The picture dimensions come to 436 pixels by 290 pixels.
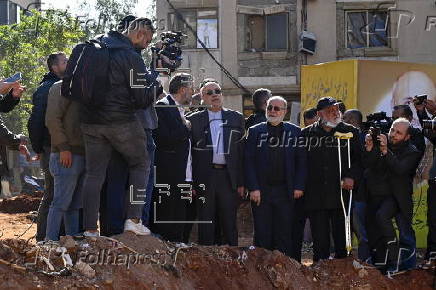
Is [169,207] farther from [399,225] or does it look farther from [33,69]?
[33,69]

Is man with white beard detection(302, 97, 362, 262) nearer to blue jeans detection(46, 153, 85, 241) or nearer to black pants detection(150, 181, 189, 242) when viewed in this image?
black pants detection(150, 181, 189, 242)

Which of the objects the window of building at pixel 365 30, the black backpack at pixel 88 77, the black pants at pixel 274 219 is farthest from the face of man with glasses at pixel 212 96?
the window of building at pixel 365 30

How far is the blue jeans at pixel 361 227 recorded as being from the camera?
10.2 m

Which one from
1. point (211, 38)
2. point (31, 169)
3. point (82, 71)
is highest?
point (211, 38)

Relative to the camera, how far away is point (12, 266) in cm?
596

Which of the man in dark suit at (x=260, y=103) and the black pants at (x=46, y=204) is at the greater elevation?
the man in dark suit at (x=260, y=103)

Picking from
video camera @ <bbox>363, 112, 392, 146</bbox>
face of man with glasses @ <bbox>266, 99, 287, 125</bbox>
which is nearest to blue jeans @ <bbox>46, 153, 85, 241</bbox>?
face of man with glasses @ <bbox>266, 99, 287, 125</bbox>

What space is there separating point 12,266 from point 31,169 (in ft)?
76.2

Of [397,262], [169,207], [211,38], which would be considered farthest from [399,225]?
[211,38]

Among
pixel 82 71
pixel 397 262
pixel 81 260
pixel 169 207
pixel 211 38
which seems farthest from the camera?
pixel 211 38

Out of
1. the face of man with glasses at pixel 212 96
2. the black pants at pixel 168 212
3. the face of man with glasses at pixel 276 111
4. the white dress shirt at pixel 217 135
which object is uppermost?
the face of man with glasses at pixel 212 96

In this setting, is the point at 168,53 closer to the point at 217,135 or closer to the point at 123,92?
the point at 217,135

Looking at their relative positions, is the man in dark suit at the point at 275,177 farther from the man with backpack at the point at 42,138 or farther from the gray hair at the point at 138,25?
the man with backpack at the point at 42,138

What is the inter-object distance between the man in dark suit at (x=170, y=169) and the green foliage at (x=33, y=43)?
1960 centimetres
